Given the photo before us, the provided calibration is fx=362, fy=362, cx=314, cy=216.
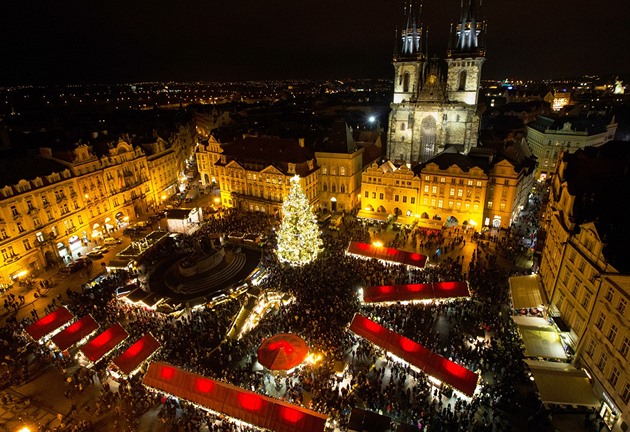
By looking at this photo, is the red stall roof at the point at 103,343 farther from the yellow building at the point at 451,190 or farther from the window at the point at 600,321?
the yellow building at the point at 451,190

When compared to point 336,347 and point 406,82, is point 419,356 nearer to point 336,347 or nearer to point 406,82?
point 336,347

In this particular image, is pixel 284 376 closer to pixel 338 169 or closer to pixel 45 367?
pixel 45 367

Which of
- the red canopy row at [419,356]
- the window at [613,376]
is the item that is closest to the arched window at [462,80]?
the red canopy row at [419,356]

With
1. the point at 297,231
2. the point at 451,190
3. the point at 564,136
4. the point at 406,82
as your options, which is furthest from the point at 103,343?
the point at 564,136

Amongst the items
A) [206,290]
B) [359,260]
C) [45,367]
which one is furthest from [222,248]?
[45,367]

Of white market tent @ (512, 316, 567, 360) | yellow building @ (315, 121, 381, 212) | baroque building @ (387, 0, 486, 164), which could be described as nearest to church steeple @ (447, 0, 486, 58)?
baroque building @ (387, 0, 486, 164)

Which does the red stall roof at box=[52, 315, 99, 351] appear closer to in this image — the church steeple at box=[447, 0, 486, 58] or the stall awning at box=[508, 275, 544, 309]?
the stall awning at box=[508, 275, 544, 309]
